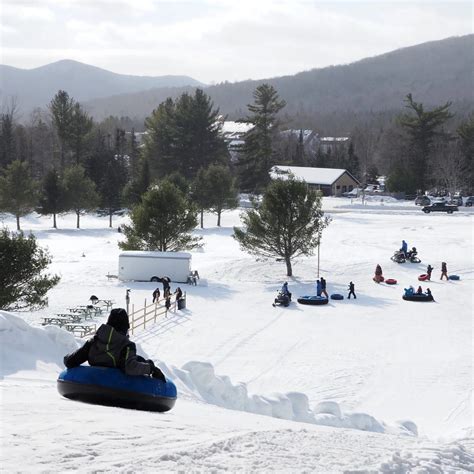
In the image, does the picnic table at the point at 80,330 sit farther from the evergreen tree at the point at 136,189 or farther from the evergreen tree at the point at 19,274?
the evergreen tree at the point at 136,189

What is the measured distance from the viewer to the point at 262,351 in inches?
907

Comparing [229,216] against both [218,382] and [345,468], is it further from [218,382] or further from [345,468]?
[345,468]

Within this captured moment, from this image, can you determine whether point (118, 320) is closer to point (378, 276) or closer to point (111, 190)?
point (378, 276)

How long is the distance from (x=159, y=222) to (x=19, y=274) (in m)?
16.7

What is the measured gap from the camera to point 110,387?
340 inches

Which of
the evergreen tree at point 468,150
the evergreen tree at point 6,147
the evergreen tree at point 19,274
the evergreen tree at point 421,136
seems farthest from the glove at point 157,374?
the evergreen tree at point 6,147

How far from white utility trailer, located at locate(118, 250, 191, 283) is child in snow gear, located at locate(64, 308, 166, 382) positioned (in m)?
26.7

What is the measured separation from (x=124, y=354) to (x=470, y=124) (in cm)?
8850

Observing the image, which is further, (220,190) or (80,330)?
(220,190)

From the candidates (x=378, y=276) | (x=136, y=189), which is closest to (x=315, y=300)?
(x=378, y=276)

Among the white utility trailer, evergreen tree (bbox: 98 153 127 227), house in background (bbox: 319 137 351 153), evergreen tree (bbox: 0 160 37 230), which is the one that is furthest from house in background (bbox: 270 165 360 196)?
the white utility trailer

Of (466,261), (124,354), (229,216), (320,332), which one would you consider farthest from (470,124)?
(124,354)

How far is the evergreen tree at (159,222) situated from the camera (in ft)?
134

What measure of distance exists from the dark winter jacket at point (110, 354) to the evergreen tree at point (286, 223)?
30.7 meters
